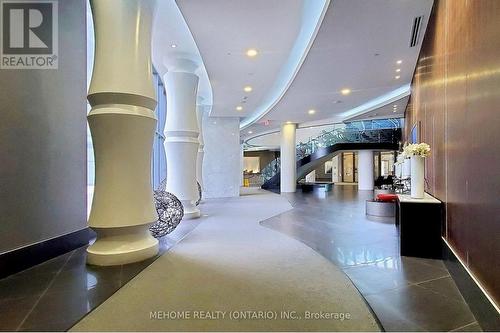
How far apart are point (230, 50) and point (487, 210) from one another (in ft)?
18.0

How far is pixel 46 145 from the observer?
3789 millimetres

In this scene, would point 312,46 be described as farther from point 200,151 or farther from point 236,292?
point 200,151

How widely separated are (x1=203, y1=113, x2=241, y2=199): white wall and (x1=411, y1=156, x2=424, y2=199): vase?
9.74 metres

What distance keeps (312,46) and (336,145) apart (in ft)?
38.0

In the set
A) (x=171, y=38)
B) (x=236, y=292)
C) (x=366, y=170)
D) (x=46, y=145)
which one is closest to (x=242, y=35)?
(x=171, y=38)

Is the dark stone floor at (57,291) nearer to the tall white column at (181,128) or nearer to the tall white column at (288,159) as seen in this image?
the tall white column at (181,128)

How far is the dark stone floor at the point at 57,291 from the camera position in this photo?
85.0 inches

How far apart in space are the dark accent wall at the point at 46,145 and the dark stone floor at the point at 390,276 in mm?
3578

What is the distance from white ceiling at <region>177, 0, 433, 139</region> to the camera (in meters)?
4.86

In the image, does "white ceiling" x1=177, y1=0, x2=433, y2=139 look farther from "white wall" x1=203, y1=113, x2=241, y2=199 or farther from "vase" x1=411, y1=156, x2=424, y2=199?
"white wall" x1=203, y1=113, x2=241, y2=199

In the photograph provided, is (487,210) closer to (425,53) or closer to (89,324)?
(89,324)

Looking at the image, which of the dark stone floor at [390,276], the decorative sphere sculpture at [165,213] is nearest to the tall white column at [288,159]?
the dark stone floor at [390,276]

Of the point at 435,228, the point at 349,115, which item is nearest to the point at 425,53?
the point at 435,228

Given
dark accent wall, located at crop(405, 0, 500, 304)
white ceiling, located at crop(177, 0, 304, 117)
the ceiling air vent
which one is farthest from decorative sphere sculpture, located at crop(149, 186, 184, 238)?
the ceiling air vent
